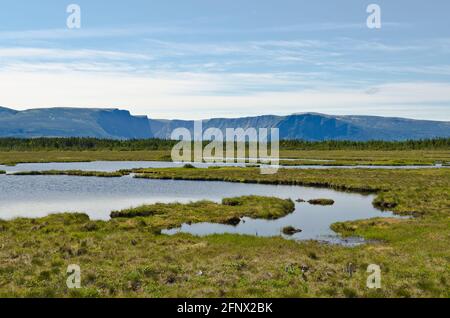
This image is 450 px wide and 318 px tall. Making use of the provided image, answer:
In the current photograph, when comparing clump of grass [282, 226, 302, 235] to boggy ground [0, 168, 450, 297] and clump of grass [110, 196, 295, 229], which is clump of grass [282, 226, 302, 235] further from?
clump of grass [110, 196, 295, 229]

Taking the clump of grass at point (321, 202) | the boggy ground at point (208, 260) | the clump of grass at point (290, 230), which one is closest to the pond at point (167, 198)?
the clump of grass at point (290, 230)

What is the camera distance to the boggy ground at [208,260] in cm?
1922

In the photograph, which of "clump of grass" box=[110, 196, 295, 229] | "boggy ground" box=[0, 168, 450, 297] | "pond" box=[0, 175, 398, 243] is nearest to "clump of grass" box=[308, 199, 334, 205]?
"pond" box=[0, 175, 398, 243]

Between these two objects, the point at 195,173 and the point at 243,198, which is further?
the point at 195,173

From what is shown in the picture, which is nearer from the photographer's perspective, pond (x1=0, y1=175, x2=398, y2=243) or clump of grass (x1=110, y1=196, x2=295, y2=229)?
pond (x1=0, y1=175, x2=398, y2=243)

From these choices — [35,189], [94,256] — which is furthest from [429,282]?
[35,189]

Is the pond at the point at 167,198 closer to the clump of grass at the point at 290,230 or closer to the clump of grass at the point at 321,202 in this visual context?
the clump of grass at the point at 290,230

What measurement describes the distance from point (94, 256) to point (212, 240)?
9.40 meters

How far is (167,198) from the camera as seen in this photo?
57.8 m

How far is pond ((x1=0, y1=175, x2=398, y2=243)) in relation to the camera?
40250 millimetres

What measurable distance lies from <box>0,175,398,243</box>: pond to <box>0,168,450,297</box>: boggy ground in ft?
11.7

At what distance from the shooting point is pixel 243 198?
54.3 metres

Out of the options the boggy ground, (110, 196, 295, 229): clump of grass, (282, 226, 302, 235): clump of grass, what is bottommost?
(282, 226, 302, 235): clump of grass
